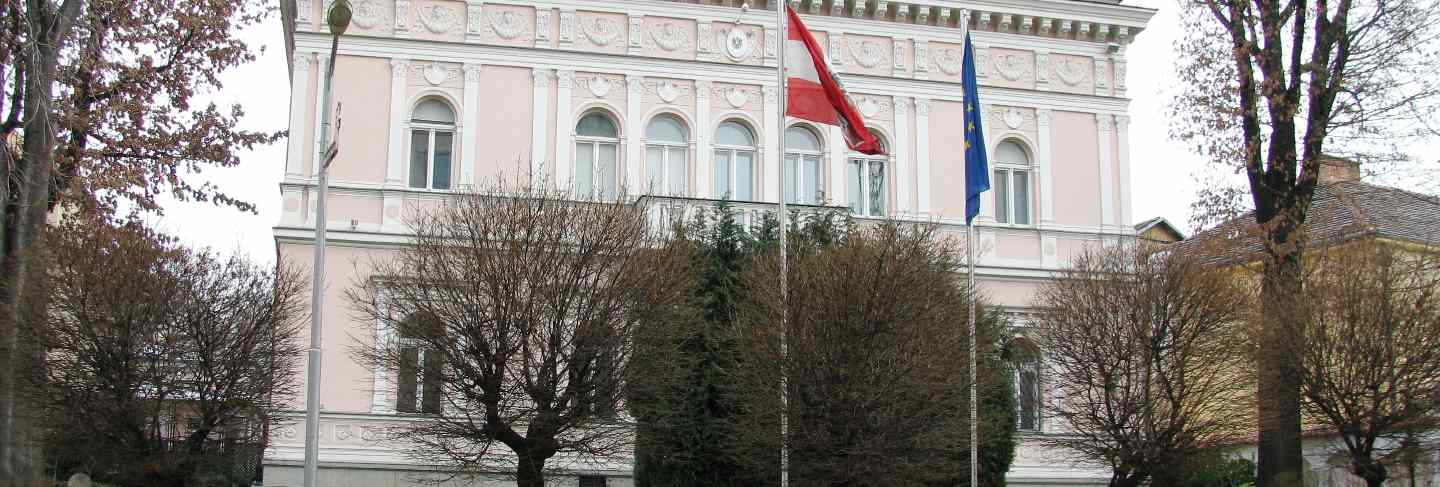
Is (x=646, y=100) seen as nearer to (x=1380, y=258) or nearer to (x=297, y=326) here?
(x=297, y=326)

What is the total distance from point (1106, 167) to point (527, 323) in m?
17.6

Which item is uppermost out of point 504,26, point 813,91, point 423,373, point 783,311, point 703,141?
point 504,26

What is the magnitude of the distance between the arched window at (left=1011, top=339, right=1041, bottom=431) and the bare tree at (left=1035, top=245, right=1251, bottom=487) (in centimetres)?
174

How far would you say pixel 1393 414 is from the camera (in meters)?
26.0

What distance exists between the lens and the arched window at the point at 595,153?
33.2 m

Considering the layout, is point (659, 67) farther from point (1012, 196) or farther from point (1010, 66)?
point (1012, 196)

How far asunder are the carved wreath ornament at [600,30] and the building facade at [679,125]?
0.15 ft

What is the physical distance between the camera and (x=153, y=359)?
25.5 metres

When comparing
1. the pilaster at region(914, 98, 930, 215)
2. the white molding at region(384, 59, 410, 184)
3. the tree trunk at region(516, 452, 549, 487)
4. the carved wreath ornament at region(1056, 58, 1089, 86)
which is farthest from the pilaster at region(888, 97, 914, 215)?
the tree trunk at region(516, 452, 549, 487)

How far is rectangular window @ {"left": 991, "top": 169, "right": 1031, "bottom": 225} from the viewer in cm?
3544

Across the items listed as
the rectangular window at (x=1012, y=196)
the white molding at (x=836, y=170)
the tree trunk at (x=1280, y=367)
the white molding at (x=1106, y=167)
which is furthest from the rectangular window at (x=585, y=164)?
the tree trunk at (x=1280, y=367)

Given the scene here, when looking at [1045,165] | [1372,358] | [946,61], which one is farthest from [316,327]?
[1045,165]

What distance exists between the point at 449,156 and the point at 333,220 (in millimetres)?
2909

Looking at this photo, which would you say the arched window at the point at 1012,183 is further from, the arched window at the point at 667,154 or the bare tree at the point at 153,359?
the bare tree at the point at 153,359
